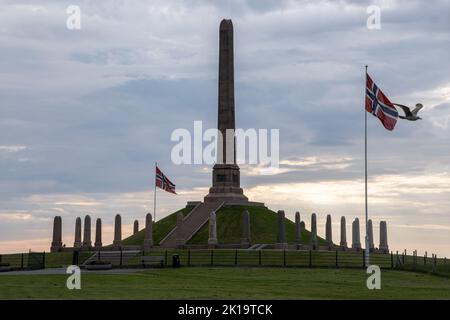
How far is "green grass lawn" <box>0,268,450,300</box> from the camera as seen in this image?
102 ft

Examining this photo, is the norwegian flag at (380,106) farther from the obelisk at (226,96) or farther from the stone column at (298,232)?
the obelisk at (226,96)

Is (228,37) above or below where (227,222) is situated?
above

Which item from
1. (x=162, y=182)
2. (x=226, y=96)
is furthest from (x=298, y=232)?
(x=226, y=96)

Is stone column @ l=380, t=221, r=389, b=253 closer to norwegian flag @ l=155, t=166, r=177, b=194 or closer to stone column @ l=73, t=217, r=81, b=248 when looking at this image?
norwegian flag @ l=155, t=166, r=177, b=194

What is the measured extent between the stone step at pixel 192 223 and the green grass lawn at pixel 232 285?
27.0 metres

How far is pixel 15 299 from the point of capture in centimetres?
2895

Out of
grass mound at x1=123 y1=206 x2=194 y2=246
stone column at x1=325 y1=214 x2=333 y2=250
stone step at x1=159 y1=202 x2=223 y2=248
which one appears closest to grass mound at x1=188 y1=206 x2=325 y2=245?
stone step at x1=159 y1=202 x2=223 y2=248

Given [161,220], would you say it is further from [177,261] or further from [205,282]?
[205,282]

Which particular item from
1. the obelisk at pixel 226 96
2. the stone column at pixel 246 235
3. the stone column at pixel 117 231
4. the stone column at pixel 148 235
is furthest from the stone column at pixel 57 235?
the obelisk at pixel 226 96

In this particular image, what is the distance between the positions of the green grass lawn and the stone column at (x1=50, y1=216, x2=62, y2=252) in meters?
28.1

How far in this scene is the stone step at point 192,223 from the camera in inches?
2933

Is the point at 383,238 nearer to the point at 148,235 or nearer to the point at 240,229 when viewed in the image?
the point at 240,229
